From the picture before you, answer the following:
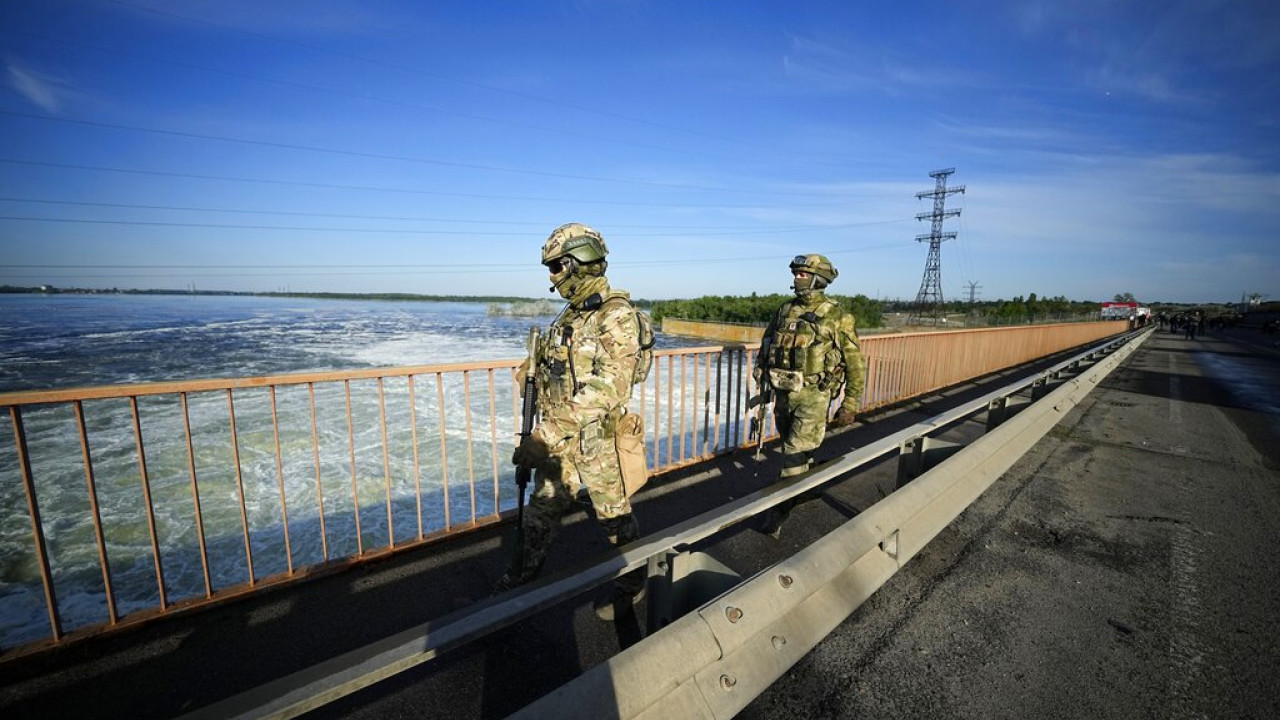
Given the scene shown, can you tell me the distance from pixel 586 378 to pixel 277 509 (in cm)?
471

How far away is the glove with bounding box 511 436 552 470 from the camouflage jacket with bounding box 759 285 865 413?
1.77 m

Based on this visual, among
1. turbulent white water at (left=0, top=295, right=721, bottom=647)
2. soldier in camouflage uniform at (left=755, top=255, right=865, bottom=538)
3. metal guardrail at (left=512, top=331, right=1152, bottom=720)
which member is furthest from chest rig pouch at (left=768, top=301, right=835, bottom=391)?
turbulent white water at (left=0, top=295, right=721, bottom=647)

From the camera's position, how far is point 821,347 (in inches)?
143

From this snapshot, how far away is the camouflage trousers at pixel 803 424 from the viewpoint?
12.0ft

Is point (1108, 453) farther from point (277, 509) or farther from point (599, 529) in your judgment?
point (277, 509)

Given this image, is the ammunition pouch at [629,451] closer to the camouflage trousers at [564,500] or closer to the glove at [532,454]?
the camouflage trousers at [564,500]

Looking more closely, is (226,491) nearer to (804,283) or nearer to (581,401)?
(581,401)

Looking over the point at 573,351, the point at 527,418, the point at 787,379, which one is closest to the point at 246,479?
the point at 527,418

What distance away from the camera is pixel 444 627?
54.0 inches

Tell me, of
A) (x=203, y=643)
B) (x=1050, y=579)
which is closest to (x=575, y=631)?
(x=203, y=643)

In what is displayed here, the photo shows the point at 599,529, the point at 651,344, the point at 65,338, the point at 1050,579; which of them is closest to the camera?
the point at 651,344

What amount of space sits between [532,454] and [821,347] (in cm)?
219

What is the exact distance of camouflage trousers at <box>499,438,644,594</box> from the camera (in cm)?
270

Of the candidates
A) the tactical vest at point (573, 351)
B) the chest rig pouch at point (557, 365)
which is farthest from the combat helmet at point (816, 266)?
the chest rig pouch at point (557, 365)
